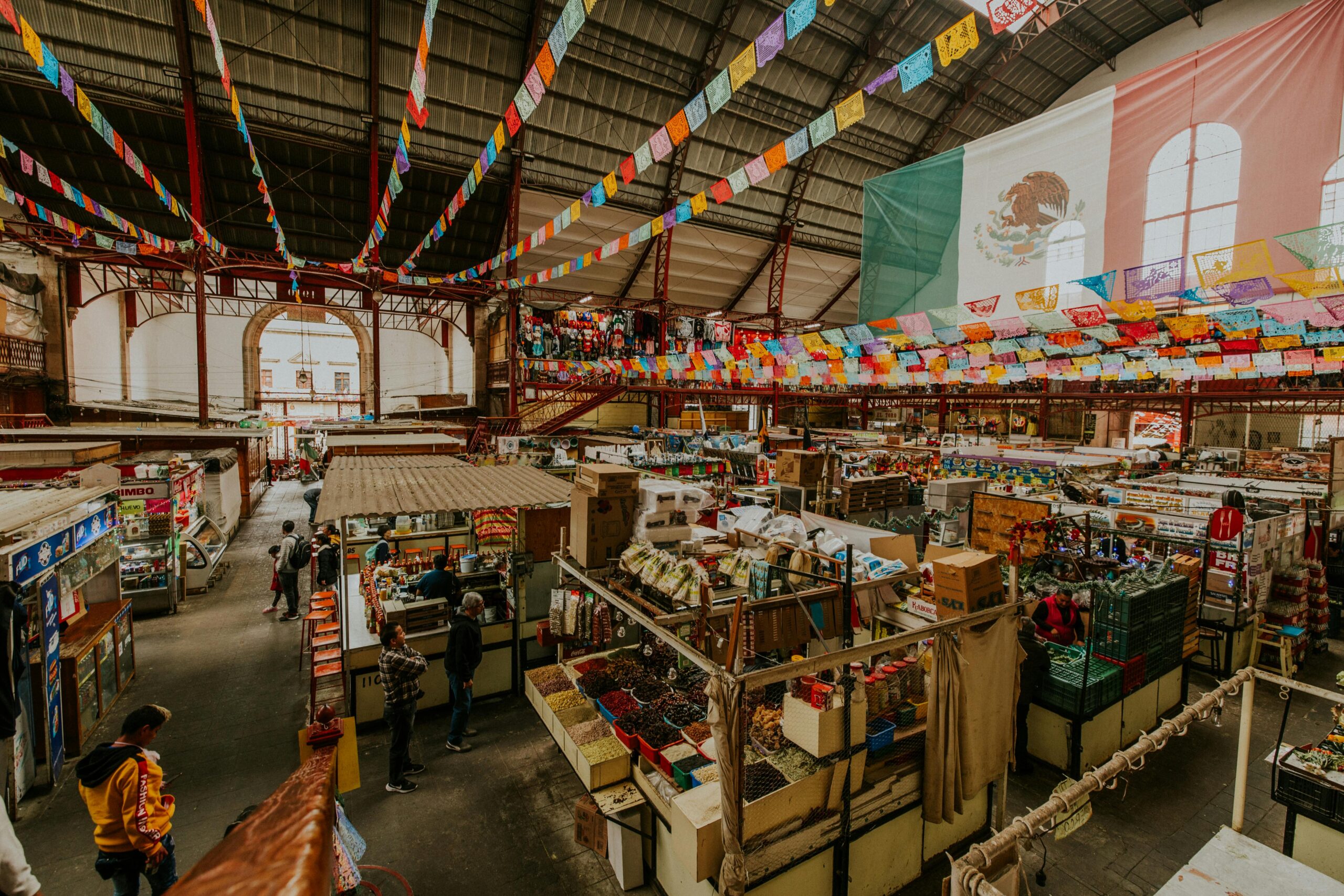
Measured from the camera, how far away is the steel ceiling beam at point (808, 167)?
18.2 metres

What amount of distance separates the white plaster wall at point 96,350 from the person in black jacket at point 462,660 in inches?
803

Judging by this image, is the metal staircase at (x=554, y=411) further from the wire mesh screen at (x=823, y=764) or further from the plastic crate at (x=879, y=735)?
the plastic crate at (x=879, y=735)

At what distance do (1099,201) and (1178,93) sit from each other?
3.48 feet

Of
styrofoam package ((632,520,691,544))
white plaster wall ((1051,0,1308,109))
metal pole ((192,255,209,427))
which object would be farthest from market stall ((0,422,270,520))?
white plaster wall ((1051,0,1308,109))

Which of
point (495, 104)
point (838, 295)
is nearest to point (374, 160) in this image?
point (495, 104)

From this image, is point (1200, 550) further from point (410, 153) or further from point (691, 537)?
point (410, 153)

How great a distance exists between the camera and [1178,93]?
5.70m

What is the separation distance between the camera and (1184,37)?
20.0 metres

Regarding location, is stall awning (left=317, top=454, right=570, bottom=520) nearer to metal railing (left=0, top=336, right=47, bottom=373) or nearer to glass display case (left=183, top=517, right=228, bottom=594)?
glass display case (left=183, top=517, right=228, bottom=594)

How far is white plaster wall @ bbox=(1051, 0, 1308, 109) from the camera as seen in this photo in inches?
717

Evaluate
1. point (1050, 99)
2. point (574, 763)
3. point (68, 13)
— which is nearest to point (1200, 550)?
point (574, 763)

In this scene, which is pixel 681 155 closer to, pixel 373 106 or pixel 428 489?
pixel 373 106

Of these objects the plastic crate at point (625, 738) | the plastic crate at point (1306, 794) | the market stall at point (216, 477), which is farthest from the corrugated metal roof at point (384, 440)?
the plastic crate at point (1306, 794)

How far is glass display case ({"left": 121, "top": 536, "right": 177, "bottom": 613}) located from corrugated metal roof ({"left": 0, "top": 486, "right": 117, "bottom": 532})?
2.79 m
